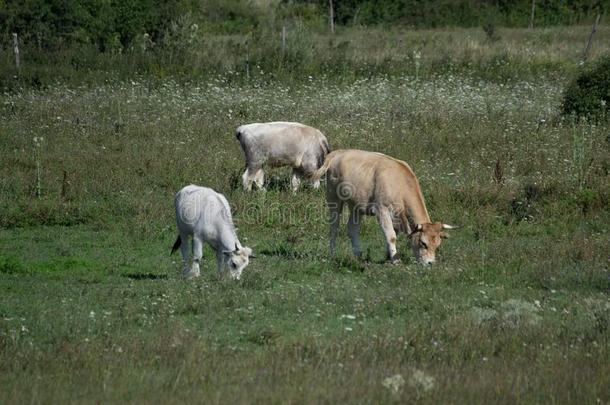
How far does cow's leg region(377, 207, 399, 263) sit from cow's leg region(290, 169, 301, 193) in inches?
178

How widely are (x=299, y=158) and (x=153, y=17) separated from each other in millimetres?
15399

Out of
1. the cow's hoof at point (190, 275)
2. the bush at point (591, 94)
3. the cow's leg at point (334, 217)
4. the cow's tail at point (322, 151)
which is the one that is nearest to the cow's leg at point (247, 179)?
the cow's tail at point (322, 151)

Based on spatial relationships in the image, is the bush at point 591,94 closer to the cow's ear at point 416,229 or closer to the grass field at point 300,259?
the grass field at point 300,259

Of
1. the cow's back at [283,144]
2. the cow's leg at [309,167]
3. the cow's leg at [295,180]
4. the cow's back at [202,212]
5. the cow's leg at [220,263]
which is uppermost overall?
the cow's back at [202,212]

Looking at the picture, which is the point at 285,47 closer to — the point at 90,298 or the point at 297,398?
the point at 90,298

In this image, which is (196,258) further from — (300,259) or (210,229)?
(300,259)

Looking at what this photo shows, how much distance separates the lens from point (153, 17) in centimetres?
3325

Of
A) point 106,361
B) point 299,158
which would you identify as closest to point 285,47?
point 299,158

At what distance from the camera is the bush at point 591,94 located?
75.7 feet

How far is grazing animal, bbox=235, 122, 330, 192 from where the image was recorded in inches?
768

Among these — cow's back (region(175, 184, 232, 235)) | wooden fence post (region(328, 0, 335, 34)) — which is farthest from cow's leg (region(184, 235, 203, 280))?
wooden fence post (region(328, 0, 335, 34))

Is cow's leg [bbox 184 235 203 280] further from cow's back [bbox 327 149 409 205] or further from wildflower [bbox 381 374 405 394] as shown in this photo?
wildflower [bbox 381 374 405 394]

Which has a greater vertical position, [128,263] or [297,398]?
[297,398]

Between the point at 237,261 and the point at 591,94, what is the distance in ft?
41.5
